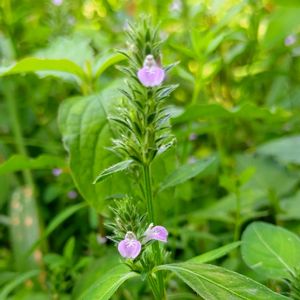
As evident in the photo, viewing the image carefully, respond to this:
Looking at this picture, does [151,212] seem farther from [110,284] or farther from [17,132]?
[17,132]

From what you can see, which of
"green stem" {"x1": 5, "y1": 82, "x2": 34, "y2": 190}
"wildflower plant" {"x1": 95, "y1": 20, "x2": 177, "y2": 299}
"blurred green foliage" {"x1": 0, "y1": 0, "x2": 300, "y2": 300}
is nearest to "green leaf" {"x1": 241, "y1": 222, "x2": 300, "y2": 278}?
"blurred green foliage" {"x1": 0, "y1": 0, "x2": 300, "y2": 300}

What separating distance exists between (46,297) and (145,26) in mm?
748

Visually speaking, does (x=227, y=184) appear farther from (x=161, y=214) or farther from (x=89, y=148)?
(x=89, y=148)

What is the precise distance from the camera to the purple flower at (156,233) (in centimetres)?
74

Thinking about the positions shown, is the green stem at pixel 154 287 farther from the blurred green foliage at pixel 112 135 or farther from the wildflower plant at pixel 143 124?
the blurred green foliage at pixel 112 135

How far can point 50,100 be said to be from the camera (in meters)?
1.88

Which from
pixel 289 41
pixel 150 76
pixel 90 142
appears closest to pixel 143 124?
pixel 150 76

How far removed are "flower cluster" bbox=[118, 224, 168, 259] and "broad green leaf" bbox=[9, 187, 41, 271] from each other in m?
0.74

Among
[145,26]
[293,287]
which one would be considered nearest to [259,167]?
[293,287]

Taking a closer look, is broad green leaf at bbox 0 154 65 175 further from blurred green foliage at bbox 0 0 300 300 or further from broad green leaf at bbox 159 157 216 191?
broad green leaf at bbox 159 157 216 191

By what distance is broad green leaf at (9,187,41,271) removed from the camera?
56.6 inches

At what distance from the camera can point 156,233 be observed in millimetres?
748

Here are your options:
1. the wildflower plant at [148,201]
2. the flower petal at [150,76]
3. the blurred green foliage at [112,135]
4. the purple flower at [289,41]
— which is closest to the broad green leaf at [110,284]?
the wildflower plant at [148,201]

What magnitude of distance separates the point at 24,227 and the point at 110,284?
82 centimetres
